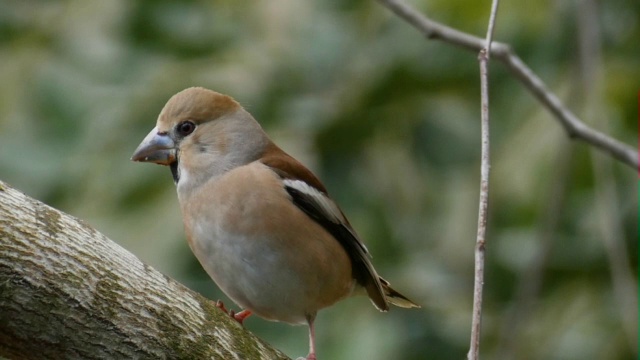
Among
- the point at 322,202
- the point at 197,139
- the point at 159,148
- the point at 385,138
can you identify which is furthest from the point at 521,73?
the point at 385,138

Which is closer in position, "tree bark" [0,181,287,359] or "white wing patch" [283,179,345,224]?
"tree bark" [0,181,287,359]

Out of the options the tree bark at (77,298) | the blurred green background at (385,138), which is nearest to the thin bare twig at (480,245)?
the tree bark at (77,298)

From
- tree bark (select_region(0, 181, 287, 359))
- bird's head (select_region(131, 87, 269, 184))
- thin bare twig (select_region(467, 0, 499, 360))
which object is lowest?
thin bare twig (select_region(467, 0, 499, 360))

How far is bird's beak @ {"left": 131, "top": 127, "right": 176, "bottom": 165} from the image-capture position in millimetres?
3936

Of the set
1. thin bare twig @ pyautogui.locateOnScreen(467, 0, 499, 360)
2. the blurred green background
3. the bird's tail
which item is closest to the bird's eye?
the blurred green background

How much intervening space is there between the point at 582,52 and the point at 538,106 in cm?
106

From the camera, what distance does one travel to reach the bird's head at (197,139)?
3.93 meters

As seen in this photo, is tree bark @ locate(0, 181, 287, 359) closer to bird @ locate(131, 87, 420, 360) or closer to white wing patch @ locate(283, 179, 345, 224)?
bird @ locate(131, 87, 420, 360)

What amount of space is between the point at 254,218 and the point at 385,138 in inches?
73.3

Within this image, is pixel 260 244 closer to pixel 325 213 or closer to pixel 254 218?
pixel 254 218

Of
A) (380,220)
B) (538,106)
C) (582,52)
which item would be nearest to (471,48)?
(582,52)

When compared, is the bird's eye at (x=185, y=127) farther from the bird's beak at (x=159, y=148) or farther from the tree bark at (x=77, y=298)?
the tree bark at (x=77, y=298)

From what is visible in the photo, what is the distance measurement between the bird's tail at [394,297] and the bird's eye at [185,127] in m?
0.96

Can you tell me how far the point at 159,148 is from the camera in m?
3.96
